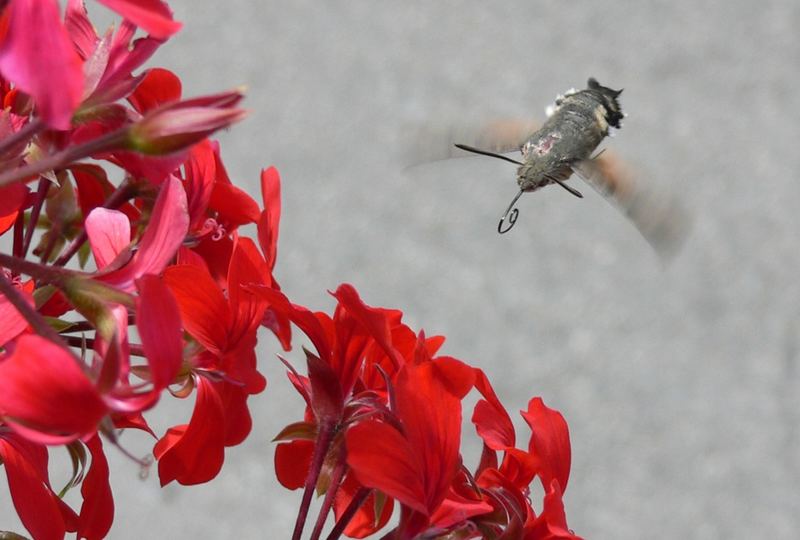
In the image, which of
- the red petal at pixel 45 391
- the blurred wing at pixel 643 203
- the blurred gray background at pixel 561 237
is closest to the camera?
the red petal at pixel 45 391

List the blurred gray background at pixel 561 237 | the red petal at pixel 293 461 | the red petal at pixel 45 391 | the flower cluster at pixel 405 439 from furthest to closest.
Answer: the blurred gray background at pixel 561 237 < the red petal at pixel 293 461 < the flower cluster at pixel 405 439 < the red petal at pixel 45 391

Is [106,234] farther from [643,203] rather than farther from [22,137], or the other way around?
[643,203]

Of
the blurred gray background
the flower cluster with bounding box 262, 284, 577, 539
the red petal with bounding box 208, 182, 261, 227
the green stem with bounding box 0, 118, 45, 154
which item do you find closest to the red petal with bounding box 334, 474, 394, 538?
the flower cluster with bounding box 262, 284, 577, 539

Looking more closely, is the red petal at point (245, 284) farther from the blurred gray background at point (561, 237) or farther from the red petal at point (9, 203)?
the blurred gray background at point (561, 237)

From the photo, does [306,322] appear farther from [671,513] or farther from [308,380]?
[671,513]

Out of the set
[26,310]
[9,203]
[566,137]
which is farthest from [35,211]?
[566,137]

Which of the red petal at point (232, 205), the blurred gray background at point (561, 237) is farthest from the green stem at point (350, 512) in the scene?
the blurred gray background at point (561, 237)
